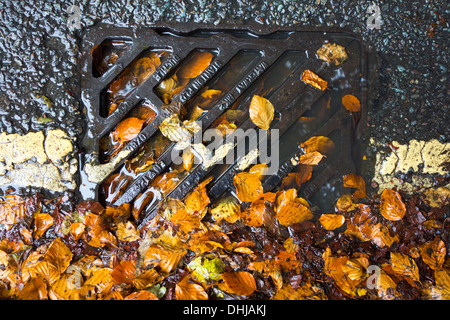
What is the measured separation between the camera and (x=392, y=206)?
5.16 ft

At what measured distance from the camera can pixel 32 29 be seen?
4.97 feet

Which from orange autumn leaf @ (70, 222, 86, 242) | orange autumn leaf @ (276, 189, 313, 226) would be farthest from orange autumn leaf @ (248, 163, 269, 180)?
orange autumn leaf @ (70, 222, 86, 242)

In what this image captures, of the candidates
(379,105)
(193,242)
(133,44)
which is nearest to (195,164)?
(193,242)

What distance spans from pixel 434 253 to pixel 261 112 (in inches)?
43.7

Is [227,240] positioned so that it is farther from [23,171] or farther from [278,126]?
[23,171]

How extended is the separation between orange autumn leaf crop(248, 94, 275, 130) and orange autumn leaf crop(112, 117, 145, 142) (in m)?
0.55

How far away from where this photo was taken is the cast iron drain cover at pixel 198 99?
153 centimetres

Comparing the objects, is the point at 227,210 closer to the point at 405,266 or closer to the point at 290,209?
the point at 290,209

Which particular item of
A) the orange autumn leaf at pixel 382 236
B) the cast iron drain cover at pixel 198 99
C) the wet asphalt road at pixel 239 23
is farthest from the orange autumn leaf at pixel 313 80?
the orange autumn leaf at pixel 382 236

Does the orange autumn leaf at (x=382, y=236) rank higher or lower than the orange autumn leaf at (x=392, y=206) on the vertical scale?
lower

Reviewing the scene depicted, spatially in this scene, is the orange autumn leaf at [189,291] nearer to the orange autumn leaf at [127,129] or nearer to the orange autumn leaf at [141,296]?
the orange autumn leaf at [141,296]

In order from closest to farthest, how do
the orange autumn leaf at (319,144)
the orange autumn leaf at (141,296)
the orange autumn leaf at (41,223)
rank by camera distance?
the orange autumn leaf at (141,296)
the orange autumn leaf at (41,223)
the orange autumn leaf at (319,144)

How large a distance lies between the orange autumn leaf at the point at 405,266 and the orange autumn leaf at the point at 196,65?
1321mm

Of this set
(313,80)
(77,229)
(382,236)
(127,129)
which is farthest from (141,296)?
(313,80)
